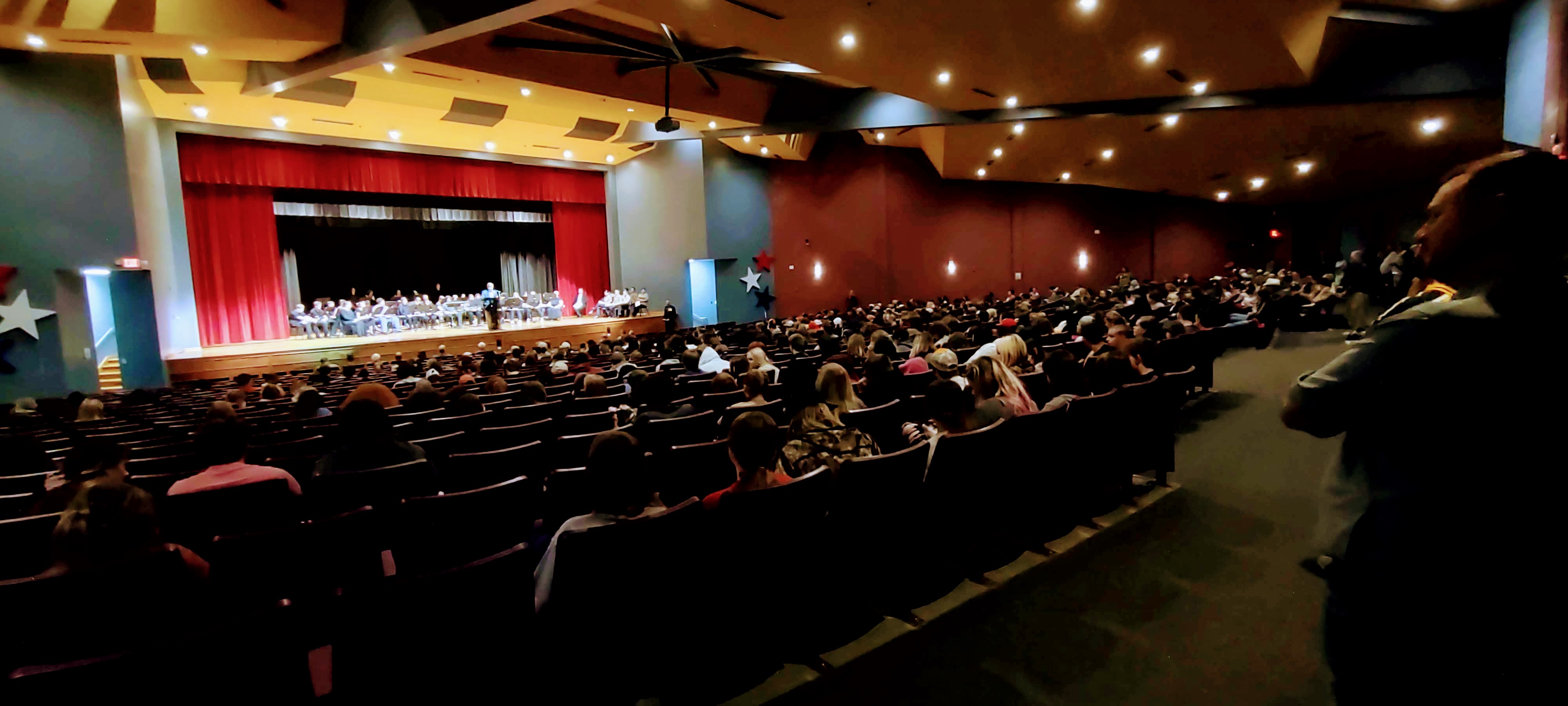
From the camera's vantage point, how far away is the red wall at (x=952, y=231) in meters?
20.2

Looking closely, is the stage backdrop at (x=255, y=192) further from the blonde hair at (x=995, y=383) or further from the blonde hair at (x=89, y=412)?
the blonde hair at (x=995, y=383)

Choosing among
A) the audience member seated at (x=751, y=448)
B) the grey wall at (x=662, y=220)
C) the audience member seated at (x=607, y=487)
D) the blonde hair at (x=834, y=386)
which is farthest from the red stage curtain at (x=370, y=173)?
the audience member seated at (x=751, y=448)

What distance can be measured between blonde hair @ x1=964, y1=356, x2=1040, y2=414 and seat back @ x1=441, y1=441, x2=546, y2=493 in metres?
2.38

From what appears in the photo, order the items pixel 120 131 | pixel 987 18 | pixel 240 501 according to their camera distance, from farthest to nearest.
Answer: pixel 120 131 → pixel 987 18 → pixel 240 501

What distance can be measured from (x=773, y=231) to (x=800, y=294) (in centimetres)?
191

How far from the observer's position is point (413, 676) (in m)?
1.99

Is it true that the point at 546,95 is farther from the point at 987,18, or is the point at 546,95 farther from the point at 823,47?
the point at 987,18

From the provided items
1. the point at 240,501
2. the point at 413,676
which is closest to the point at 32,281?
the point at 240,501

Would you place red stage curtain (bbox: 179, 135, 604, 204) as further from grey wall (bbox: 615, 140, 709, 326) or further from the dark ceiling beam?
the dark ceiling beam

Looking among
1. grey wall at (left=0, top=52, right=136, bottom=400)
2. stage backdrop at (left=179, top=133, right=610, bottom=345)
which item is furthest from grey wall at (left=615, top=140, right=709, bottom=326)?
grey wall at (left=0, top=52, right=136, bottom=400)

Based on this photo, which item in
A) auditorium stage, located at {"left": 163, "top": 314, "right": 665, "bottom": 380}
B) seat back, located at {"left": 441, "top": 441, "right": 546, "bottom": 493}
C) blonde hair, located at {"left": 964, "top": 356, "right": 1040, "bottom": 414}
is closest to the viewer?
seat back, located at {"left": 441, "top": 441, "right": 546, "bottom": 493}

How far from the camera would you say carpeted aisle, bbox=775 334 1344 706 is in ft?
7.91

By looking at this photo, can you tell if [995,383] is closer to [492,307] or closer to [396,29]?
[396,29]

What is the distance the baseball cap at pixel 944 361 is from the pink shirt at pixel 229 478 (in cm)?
383
